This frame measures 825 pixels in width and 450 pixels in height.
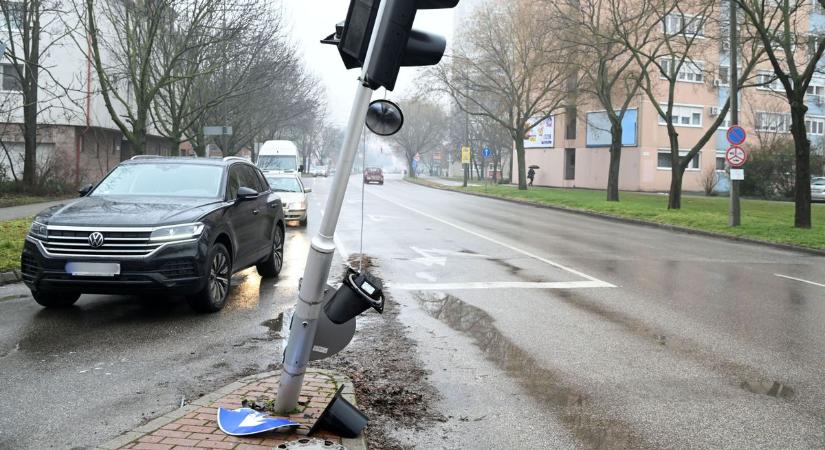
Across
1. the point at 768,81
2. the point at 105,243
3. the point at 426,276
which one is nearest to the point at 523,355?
the point at 105,243

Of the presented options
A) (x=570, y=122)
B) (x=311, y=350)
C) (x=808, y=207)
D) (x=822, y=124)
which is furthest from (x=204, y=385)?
(x=822, y=124)

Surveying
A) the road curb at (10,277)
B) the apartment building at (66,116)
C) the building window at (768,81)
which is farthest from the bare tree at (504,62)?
the road curb at (10,277)

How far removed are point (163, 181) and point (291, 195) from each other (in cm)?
1073

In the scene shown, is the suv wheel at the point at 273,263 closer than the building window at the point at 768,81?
Yes

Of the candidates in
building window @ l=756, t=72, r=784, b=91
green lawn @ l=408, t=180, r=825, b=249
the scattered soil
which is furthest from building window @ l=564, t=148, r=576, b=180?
the scattered soil

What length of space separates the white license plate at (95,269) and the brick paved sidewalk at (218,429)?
248 centimetres

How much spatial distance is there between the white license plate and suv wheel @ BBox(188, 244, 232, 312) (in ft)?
2.82

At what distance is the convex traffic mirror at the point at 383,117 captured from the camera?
3.79m

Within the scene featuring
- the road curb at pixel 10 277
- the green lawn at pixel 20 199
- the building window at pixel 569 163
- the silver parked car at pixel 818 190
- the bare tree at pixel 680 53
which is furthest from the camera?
the building window at pixel 569 163

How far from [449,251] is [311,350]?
9.86m

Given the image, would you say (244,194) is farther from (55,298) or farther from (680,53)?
(680,53)

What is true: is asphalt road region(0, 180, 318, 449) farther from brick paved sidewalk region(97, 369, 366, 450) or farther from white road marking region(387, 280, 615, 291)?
white road marking region(387, 280, 615, 291)

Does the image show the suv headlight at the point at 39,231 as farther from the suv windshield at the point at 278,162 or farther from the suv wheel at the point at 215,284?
the suv windshield at the point at 278,162

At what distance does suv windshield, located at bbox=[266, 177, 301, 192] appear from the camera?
1977 centimetres
